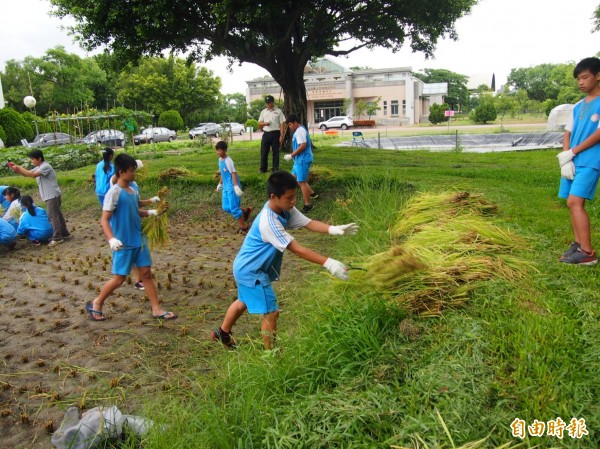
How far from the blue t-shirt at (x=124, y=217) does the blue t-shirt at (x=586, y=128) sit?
4.09 metres

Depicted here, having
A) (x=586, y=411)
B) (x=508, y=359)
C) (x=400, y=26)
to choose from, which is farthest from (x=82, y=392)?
(x=400, y=26)

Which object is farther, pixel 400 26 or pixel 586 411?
pixel 400 26

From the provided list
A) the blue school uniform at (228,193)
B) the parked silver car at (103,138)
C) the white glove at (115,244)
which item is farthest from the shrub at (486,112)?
the white glove at (115,244)

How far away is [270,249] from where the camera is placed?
372 centimetres

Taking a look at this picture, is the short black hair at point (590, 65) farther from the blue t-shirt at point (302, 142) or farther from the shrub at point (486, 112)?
the shrub at point (486, 112)

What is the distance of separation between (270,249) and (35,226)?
6.23 m

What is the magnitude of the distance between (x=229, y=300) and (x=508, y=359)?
10.5ft

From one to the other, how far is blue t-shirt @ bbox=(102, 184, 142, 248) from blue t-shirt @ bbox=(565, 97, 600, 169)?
161 inches

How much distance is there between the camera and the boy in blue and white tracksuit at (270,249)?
356 centimetres

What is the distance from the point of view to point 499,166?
11.2 meters

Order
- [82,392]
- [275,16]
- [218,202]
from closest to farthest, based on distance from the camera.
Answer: [82,392], [218,202], [275,16]

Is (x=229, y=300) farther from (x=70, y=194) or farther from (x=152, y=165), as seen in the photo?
(x=152, y=165)

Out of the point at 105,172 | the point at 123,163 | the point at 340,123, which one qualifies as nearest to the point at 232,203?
the point at 105,172

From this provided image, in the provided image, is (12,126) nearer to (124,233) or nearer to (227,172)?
(227,172)
